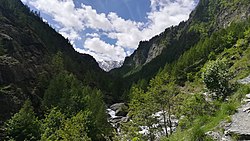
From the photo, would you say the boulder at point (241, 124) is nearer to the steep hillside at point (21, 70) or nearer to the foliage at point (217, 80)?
the foliage at point (217, 80)

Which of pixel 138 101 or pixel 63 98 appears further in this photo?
pixel 63 98

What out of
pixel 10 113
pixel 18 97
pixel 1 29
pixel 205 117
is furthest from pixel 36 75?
pixel 205 117

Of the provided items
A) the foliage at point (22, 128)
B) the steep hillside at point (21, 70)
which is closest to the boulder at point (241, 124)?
the foliage at point (22, 128)

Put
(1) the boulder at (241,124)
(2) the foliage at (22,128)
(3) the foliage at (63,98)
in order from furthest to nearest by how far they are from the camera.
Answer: (3) the foliage at (63,98), (2) the foliage at (22,128), (1) the boulder at (241,124)

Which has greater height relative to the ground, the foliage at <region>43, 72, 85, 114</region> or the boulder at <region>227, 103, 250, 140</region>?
the foliage at <region>43, 72, 85, 114</region>

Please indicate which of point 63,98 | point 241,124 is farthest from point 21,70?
point 241,124

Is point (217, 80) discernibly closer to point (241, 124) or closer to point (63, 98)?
point (241, 124)

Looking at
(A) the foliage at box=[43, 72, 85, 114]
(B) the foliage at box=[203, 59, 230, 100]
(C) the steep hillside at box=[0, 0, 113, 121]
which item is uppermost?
(C) the steep hillside at box=[0, 0, 113, 121]

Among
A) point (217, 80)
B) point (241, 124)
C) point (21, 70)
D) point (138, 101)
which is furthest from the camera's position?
point (21, 70)

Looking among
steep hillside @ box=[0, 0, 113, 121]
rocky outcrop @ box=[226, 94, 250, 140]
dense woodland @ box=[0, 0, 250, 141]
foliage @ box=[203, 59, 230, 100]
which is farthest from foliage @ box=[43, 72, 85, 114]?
rocky outcrop @ box=[226, 94, 250, 140]

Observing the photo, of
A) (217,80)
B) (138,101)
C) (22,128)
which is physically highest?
(217,80)

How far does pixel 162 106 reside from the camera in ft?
138

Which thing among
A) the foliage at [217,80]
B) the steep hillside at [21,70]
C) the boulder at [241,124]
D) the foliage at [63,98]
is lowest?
the boulder at [241,124]

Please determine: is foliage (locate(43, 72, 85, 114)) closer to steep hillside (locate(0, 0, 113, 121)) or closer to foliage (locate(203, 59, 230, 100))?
steep hillside (locate(0, 0, 113, 121))
